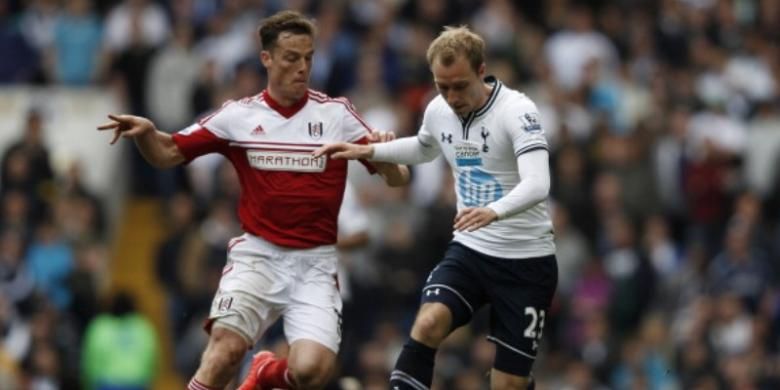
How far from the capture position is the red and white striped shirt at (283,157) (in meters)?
15.2

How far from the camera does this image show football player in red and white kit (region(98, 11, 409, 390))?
1507 centimetres

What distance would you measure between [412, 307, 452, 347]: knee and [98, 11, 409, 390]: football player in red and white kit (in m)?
0.73

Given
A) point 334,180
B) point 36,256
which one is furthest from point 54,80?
point 334,180

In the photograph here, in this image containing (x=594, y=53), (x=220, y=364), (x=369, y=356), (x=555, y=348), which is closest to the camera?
(x=220, y=364)

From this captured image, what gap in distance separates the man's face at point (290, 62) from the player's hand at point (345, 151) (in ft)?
1.69

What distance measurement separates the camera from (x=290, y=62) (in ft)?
49.4

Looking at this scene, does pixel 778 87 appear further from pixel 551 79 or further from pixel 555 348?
pixel 555 348

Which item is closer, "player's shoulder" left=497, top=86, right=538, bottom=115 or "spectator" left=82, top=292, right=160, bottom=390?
"player's shoulder" left=497, top=86, right=538, bottom=115

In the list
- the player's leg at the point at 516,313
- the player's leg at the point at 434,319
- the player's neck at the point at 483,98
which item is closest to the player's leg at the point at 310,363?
the player's leg at the point at 434,319

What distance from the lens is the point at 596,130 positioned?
25.2 meters

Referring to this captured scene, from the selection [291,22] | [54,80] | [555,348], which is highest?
[291,22]

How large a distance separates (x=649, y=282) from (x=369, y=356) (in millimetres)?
3872

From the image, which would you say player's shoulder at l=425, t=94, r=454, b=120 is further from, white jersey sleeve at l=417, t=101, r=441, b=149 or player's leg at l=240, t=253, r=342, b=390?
player's leg at l=240, t=253, r=342, b=390

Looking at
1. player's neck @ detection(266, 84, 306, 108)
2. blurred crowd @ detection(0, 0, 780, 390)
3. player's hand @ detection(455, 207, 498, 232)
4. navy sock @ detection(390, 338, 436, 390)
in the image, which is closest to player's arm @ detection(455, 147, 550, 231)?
player's hand @ detection(455, 207, 498, 232)
